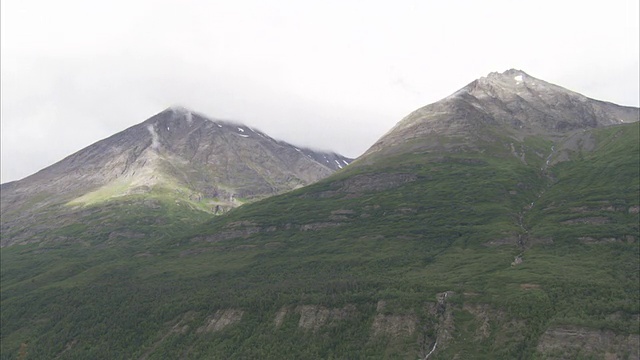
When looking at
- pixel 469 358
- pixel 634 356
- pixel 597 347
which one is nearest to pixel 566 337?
pixel 597 347

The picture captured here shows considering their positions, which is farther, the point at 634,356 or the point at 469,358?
the point at 469,358

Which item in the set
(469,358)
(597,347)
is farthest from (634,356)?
(469,358)

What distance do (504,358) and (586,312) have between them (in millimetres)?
44345

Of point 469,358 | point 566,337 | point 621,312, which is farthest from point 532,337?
point 621,312

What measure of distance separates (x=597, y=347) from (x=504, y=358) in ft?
115

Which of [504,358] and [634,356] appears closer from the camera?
[634,356]

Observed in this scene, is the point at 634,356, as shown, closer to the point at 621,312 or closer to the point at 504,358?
the point at 621,312

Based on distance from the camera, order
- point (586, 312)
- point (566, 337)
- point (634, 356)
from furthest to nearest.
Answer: point (586, 312), point (566, 337), point (634, 356)

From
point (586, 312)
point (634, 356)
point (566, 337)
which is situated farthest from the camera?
point (586, 312)

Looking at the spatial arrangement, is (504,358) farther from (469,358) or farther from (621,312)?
(621,312)

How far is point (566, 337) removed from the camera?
187250mm

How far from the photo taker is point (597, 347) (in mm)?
180250

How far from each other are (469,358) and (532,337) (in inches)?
1095

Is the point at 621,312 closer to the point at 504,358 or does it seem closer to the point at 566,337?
the point at 566,337
